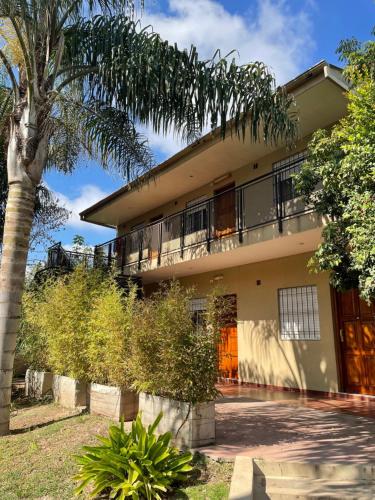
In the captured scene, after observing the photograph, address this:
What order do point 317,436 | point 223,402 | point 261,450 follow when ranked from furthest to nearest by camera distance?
point 223,402, point 317,436, point 261,450

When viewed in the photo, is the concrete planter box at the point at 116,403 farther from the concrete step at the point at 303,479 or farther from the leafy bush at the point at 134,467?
the concrete step at the point at 303,479

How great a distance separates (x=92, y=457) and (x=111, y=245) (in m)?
10.3

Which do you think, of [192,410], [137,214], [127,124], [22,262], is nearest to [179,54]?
[127,124]

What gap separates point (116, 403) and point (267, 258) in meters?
5.79

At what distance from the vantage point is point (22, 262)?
677 cm

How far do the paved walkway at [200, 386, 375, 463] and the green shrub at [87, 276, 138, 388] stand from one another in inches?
74.0

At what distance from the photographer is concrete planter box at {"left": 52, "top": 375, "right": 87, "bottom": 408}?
7.83m

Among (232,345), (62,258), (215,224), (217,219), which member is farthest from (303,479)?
(62,258)

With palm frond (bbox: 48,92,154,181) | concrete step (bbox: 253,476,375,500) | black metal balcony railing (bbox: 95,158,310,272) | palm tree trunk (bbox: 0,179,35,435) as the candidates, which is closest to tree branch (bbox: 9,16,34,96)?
palm frond (bbox: 48,92,154,181)

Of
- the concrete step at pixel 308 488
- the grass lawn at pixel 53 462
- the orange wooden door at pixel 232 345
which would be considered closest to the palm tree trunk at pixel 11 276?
the grass lawn at pixel 53 462

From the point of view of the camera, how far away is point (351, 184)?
17.1 ft

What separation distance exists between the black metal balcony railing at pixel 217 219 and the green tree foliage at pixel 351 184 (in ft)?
6.96

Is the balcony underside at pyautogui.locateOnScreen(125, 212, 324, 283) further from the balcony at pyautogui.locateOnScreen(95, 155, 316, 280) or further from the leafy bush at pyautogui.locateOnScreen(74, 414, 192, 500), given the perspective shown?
the leafy bush at pyautogui.locateOnScreen(74, 414, 192, 500)

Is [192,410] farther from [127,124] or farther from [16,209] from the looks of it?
[127,124]
